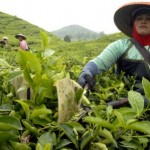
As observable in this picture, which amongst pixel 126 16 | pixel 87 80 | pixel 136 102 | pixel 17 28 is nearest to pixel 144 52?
pixel 126 16

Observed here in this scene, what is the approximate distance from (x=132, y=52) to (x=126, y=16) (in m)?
0.39

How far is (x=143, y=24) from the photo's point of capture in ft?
6.88

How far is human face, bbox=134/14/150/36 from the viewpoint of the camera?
6.86ft

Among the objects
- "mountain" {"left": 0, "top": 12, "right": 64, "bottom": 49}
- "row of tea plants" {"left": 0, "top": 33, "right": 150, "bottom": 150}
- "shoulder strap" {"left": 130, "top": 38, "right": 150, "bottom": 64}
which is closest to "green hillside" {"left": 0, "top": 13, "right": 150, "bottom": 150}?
"row of tea plants" {"left": 0, "top": 33, "right": 150, "bottom": 150}

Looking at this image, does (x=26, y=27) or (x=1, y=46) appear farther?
(x=26, y=27)

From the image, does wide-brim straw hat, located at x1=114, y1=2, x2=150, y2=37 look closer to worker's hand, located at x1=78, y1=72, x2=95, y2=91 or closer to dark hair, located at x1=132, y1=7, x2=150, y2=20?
dark hair, located at x1=132, y1=7, x2=150, y2=20

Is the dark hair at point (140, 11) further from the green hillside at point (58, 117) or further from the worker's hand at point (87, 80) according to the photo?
the green hillside at point (58, 117)

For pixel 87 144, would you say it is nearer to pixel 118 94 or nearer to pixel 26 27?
pixel 118 94

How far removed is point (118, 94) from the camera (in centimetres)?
156

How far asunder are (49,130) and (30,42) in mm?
19305

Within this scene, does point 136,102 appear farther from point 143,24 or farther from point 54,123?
point 143,24

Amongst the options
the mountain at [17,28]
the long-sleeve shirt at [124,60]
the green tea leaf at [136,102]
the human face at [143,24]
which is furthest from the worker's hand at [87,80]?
the mountain at [17,28]

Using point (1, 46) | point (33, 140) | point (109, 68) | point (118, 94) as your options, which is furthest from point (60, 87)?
point (1, 46)

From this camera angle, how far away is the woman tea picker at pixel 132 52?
1900 millimetres
